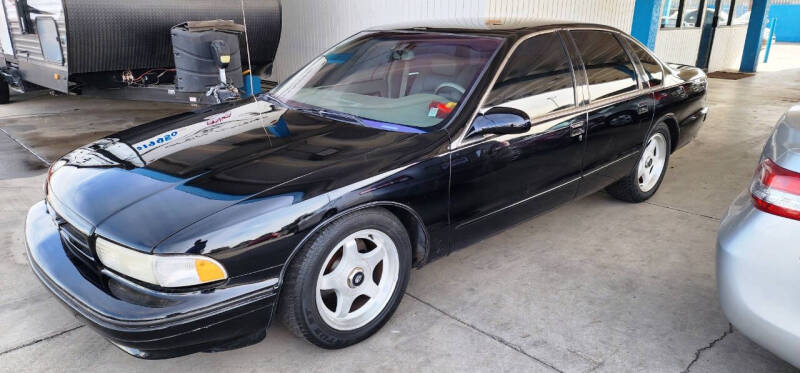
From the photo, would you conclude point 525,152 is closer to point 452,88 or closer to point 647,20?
point 452,88

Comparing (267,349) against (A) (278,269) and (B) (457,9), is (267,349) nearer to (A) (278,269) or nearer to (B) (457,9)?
(A) (278,269)

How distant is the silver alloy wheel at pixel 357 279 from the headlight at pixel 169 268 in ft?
1.54

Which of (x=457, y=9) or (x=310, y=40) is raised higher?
(x=457, y=9)

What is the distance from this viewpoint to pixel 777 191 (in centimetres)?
195

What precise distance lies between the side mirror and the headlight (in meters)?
1.43

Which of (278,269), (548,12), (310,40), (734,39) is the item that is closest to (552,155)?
(278,269)

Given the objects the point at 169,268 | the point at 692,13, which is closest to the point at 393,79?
the point at 169,268

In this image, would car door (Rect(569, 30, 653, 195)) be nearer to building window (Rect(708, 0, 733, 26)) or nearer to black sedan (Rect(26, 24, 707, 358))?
black sedan (Rect(26, 24, 707, 358))

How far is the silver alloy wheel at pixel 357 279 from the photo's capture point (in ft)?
8.02

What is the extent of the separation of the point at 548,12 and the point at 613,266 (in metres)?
5.97

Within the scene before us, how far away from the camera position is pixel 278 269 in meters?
2.18

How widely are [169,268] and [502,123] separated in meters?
1.70

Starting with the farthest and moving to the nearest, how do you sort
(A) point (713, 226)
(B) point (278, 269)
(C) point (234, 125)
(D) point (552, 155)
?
(A) point (713, 226), (D) point (552, 155), (C) point (234, 125), (B) point (278, 269)

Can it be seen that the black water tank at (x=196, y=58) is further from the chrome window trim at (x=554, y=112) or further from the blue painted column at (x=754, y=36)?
the blue painted column at (x=754, y=36)
